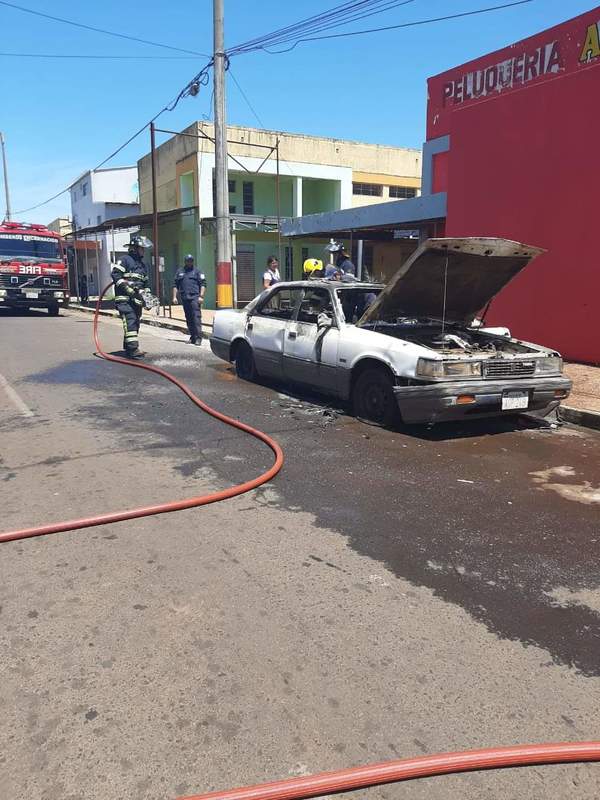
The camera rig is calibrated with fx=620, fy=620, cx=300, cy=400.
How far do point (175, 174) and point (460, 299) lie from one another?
77.6 feet

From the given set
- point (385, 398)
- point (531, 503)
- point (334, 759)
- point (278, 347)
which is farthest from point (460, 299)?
point (334, 759)

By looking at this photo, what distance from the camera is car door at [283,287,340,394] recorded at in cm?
675

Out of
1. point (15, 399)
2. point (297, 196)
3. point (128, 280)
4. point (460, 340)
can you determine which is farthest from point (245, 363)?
point (297, 196)

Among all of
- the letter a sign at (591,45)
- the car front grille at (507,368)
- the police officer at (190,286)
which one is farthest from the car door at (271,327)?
the letter a sign at (591,45)

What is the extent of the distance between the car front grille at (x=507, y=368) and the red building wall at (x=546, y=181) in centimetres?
419

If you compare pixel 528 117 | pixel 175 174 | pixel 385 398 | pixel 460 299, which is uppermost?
pixel 175 174

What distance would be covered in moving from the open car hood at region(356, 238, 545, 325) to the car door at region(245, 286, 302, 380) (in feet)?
4.40

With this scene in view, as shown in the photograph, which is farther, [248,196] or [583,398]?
[248,196]

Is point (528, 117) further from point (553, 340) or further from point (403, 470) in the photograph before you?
point (403, 470)

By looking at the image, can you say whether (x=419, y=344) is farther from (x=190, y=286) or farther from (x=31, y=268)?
(x=31, y=268)

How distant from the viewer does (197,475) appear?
190 inches

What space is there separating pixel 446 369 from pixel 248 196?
25.2 m

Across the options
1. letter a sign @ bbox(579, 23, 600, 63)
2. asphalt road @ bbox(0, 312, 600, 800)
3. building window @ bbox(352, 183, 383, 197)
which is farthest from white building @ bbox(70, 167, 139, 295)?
asphalt road @ bbox(0, 312, 600, 800)

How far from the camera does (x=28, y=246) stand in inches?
799
